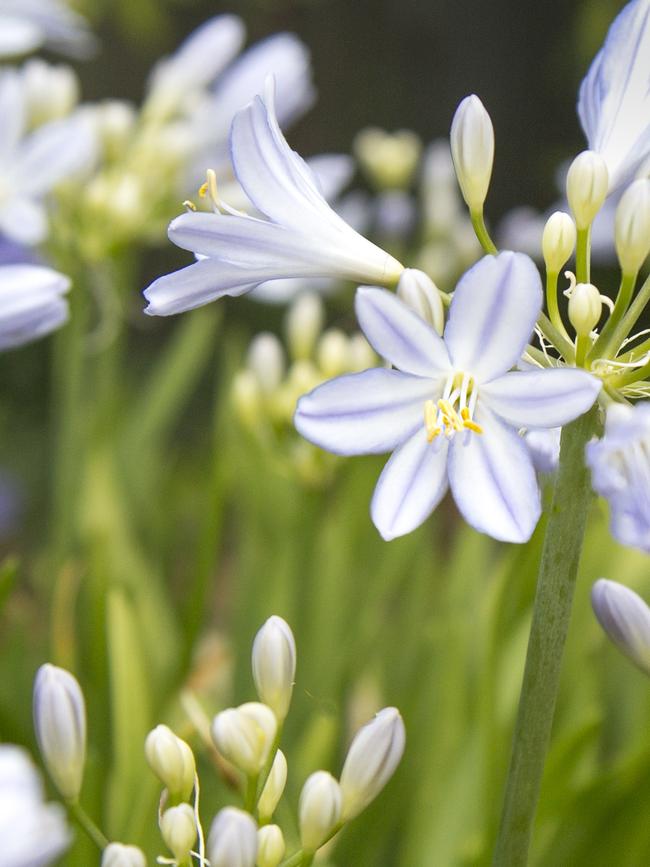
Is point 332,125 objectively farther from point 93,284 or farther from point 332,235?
point 332,235

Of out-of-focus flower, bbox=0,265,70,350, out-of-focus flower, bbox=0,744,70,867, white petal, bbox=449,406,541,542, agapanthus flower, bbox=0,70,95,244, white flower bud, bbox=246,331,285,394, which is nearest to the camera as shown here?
out-of-focus flower, bbox=0,744,70,867

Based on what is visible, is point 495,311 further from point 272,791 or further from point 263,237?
point 272,791

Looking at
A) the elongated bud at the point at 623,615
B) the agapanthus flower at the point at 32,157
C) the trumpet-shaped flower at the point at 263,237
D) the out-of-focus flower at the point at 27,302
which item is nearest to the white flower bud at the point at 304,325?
the agapanthus flower at the point at 32,157

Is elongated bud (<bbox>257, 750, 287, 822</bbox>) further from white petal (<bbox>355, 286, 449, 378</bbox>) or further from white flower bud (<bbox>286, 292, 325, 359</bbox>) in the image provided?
white flower bud (<bbox>286, 292, 325, 359</bbox>)

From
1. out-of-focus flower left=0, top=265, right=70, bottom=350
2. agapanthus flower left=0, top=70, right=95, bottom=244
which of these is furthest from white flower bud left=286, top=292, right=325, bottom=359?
out-of-focus flower left=0, top=265, right=70, bottom=350

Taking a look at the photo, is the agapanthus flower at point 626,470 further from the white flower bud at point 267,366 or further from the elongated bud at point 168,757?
the white flower bud at point 267,366

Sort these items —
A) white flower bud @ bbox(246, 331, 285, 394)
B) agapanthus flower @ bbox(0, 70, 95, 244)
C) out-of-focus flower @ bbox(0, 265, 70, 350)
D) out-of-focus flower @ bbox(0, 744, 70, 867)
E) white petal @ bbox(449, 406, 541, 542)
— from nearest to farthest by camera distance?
1. out-of-focus flower @ bbox(0, 744, 70, 867)
2. white petal @ bbox(449, 406, 541, 542)
3. out-of-focus flower @ bbox(0, 265, 70, 350)
4. agapanthus flower @ bbox(0, 70, 95, 244)
5. white flower bud @ bbox(246, 331, 285, 394)

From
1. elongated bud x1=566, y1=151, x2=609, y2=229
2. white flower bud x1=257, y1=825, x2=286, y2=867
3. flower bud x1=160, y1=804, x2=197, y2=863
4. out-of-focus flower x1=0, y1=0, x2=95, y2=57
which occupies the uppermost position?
out-of-focus flower x1=0, y1=0, x2=95, y2=57
